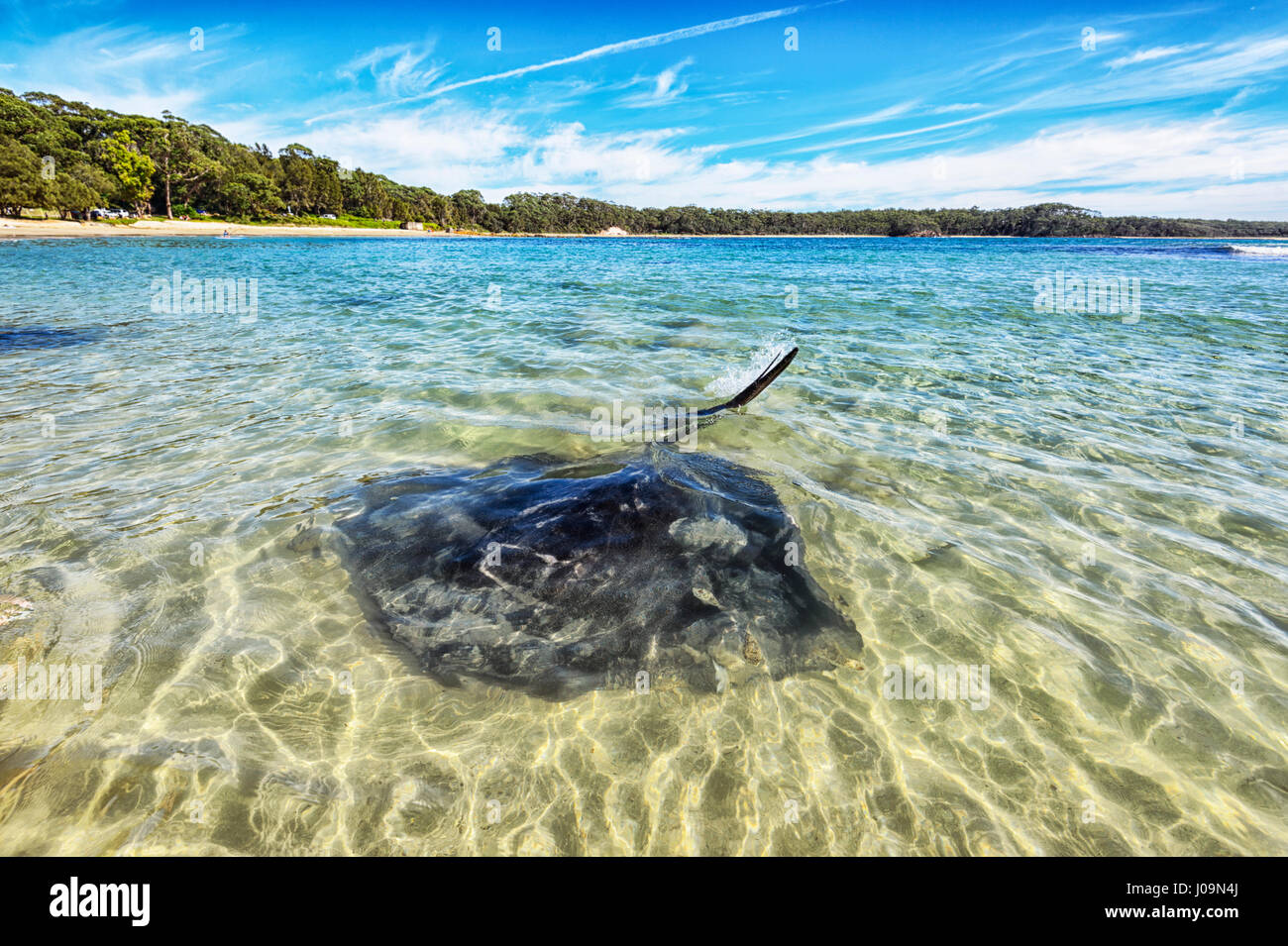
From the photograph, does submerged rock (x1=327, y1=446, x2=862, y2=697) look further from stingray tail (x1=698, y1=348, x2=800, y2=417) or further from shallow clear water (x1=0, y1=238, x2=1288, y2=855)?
stingray tail (x1=698, y1=348, x2=800, y2=417)

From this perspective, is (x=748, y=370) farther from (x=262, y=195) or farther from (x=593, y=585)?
(x=262, y=195)

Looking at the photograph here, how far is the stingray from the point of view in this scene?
11.7 feet

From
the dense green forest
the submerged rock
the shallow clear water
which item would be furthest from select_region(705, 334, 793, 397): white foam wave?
the dense green forest

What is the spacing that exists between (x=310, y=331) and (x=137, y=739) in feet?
43.6

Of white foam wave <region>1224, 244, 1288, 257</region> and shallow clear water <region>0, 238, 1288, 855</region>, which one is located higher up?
white foam wave <region>1224, 244, 1288, 257</region>

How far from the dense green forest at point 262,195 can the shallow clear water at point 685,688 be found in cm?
9382

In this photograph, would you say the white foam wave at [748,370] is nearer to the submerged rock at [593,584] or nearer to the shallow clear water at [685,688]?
the shallow clear water at [685,688]

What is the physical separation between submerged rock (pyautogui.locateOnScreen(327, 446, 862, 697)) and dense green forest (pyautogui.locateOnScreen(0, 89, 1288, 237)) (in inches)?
3830

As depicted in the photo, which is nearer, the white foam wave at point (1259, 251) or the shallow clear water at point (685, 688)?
the shallow clear water at point (685, 688)

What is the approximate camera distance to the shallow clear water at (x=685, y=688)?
9.03 feet

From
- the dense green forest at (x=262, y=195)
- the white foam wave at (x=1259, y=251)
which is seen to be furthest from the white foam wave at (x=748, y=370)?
the dense green forest at (x=262, y=195)

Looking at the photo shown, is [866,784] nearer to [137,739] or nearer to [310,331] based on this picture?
[137,739]

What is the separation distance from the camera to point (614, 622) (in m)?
A: 3.73
